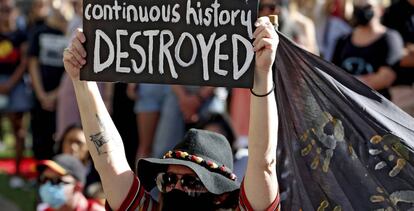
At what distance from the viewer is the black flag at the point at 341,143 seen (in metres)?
3.42

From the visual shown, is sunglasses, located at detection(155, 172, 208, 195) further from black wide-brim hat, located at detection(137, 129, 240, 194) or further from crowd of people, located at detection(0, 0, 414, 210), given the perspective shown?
crowd of people, located at detection(0, 0, 414, 210)

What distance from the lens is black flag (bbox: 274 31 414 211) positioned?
11.2 feet

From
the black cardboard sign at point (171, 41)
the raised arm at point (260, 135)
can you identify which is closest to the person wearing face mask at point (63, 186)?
the black cardboard sign at point (171, 41)

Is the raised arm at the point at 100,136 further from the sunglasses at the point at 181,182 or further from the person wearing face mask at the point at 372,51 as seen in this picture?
the person wearing face mask at the point at 372,51

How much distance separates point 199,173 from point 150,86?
426 cm

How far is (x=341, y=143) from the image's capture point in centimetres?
347

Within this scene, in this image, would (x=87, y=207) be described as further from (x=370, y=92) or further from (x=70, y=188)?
(x=370, y=92)

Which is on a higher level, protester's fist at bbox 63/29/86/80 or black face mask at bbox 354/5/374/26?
protester's fist at bbox 63/29/86/80

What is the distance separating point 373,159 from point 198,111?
3839 mm

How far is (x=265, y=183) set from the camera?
3.15m

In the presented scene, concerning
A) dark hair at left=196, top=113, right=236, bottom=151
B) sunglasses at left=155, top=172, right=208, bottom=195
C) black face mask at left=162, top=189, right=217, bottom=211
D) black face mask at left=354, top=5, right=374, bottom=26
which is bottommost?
dark hair at left=196, top=113, right=236, bottom=151

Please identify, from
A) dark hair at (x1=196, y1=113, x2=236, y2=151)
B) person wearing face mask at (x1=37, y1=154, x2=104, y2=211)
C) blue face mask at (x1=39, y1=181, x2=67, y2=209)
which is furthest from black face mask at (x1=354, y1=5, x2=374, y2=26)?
blue face mask at (x1=39, y1=181, x2=67, y2=209)

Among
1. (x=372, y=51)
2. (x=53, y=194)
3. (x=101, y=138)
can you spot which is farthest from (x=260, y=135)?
(x=372, y=51)

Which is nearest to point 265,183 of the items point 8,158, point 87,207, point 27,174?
point 87,207
